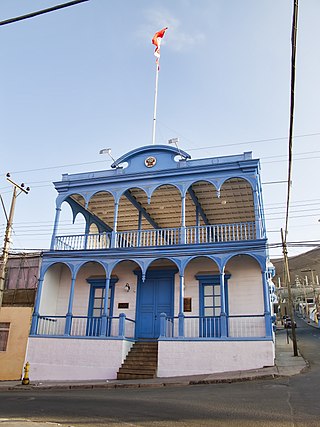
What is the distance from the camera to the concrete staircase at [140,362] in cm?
1402

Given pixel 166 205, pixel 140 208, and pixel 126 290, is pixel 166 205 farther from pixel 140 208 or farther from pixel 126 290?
pixel 126 290

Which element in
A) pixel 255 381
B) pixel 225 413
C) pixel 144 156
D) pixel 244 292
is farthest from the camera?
pixel 144 156

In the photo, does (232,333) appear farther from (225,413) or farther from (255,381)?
(225,413)

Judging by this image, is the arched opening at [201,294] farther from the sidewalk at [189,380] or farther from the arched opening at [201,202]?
the sidewalk at [189,380]

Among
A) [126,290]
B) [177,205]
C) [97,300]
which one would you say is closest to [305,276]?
[177,205]

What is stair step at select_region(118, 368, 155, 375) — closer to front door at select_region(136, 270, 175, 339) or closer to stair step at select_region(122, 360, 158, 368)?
stair step at select_region(122, 360, 158, 368)

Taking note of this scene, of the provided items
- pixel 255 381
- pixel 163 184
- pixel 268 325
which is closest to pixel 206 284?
pixel 268 325

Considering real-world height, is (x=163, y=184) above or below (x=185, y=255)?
above

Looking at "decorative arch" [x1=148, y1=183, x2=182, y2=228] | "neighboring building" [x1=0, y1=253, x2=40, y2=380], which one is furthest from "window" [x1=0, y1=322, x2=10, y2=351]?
"decorative arch" [x1=148, y1=183, x2=182, y2=228]

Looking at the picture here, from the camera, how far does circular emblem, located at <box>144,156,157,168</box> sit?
699 inches

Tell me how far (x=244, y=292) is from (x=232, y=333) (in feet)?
6.12

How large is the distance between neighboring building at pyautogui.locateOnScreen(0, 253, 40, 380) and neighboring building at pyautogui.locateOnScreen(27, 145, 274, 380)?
0.55 metres

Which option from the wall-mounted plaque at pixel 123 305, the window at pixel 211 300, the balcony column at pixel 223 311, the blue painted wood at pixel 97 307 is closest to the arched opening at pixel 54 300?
the blue painted wood at pixel 97 307

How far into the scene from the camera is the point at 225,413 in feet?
23.4
